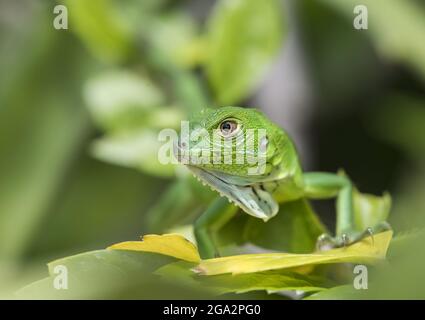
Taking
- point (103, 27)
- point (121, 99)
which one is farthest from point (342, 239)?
point (103, 27)

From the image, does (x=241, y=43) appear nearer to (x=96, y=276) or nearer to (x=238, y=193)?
(x=238, y=193)

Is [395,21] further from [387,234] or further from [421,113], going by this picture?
[387,234]

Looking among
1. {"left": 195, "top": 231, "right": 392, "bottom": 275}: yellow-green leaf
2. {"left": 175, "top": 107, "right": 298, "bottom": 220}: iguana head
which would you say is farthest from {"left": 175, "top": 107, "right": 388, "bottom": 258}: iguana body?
{"left": 195, "top": 231, "right": 392, "bottom": 275}: yellow-green leaf

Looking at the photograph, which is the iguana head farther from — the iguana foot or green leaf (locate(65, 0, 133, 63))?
green leaf (locate(65, 0, 133, 63))

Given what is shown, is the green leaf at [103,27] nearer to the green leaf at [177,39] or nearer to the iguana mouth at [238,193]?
the green leaf at [177,39]

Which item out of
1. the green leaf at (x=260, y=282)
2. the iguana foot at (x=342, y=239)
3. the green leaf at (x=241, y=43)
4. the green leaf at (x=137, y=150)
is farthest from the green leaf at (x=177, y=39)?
the green leaf at (x=260, y=282)
